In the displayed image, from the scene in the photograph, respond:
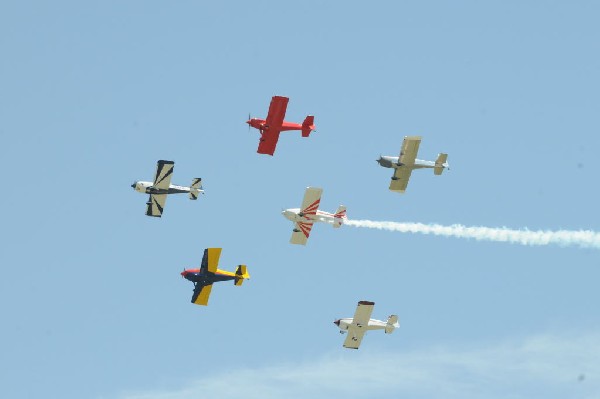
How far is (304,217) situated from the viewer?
11512 cm

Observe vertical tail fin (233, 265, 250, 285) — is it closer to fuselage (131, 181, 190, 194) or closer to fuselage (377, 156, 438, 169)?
fuselage (131, 181, 190, 194)

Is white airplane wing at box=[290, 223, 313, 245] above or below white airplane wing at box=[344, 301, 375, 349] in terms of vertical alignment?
above

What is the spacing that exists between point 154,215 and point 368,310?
22.5 m

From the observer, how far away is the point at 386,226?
115688mm

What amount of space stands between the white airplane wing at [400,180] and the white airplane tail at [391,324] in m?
14.7

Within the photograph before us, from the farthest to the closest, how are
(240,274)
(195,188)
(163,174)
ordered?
(240,274) < (195,188) < (163,174)

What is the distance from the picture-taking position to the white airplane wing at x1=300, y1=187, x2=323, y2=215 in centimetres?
11481

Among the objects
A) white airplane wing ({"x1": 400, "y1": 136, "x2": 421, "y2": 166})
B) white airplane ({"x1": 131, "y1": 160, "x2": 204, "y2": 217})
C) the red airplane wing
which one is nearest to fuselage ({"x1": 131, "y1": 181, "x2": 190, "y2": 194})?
white airplane ({"x1": 131, "y1": 160, "x2": 204, "y2": 217})

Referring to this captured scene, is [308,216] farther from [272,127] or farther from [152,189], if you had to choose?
[152,189]

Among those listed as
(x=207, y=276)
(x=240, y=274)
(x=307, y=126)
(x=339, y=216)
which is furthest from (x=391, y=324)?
(x=307, y=126)

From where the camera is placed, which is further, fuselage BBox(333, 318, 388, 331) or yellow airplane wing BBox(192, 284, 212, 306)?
fuselage BBox(333, 318, 388, 331)

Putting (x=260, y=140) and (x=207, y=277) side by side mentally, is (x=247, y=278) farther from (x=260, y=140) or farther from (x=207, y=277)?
(x=260, y=140)

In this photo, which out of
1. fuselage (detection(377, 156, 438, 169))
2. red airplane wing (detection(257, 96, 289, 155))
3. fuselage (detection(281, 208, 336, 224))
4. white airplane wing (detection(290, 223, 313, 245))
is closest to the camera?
red airplane wing (detection(257, 96, 289, 155))

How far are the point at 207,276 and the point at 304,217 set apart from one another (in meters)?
11.0
